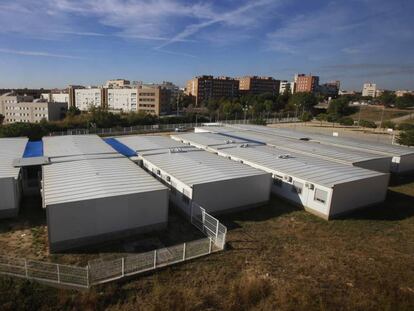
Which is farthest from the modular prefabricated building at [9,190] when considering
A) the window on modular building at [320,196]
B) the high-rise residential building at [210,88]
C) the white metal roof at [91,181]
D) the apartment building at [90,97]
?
the high-rise residential building at [210,88]

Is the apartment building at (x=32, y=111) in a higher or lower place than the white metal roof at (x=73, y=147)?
lower

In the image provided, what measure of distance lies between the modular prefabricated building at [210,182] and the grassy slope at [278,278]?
4.17ft

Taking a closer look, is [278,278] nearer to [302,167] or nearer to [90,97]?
[302,167]

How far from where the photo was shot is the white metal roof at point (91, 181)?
12188 mm

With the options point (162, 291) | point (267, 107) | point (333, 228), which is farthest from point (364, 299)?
point (267, 107)

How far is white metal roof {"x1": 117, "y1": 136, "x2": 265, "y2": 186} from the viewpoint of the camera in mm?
15883

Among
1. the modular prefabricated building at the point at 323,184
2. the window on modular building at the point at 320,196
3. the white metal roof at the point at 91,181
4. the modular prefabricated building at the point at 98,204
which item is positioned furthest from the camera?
the modular prefabricated building at the point at 323,184

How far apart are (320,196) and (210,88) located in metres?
124

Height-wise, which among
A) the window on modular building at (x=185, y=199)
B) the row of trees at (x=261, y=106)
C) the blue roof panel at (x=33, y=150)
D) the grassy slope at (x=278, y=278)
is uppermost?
the row of trees at (x=261, y=106)

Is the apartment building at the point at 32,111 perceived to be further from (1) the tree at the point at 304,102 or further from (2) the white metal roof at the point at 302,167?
(2) the white metal roof at the point at 302,167

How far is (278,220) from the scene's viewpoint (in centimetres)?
1541

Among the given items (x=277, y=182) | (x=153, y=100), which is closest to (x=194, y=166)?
(x=277, y=182)

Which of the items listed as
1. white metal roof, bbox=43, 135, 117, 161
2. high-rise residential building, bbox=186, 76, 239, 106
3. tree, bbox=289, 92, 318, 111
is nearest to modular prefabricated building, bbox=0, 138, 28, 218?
white metal roof, bbox=43, 135, 117, 161

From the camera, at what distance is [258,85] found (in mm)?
156500
